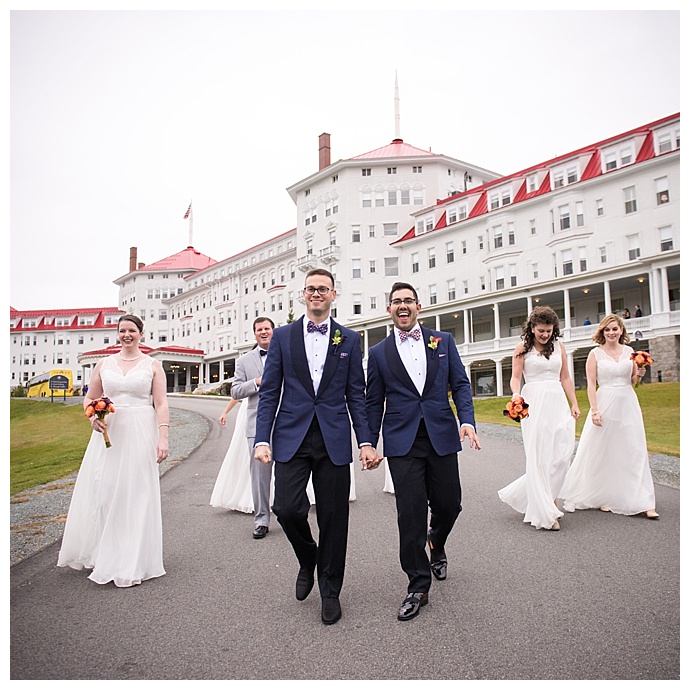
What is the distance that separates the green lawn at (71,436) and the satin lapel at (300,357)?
9.48m

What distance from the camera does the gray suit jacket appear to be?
810 centimetres

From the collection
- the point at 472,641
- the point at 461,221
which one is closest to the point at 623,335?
the point at 472,641

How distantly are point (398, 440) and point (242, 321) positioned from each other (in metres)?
78.2

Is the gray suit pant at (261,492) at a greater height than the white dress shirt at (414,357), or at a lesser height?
lesser

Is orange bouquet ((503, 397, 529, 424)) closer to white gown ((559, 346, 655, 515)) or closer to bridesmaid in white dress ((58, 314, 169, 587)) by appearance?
white gown ((559, 346, 655, 515))

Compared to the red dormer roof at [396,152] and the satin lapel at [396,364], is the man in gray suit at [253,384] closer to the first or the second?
the satin lapel at [396,364]

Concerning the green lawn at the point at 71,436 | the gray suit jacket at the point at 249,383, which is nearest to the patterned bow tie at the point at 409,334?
the gray suit jacket at the point at 249,383

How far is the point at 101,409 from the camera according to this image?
5.78 meters

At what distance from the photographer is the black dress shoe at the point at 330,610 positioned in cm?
435

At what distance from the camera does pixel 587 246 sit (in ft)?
145

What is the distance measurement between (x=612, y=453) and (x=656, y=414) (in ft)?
59.0
